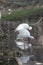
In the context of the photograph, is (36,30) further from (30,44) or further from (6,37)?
(6,37)

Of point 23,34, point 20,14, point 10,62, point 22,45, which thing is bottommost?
point 10,62

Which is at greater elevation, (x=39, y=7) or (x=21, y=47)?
(x=39, y=7)

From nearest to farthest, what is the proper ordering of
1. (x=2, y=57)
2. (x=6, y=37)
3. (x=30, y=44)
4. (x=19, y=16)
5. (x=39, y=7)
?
(x=2, y=57), (x=6, y=37), (x=30, y=44), (x=19, y=16), (x=39, y=7)

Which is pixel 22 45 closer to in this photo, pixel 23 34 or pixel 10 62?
pixel 23 34

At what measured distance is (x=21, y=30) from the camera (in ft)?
12.2

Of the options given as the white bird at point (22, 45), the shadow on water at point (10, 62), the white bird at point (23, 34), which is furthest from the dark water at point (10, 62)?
the white bird at point (23, 34)

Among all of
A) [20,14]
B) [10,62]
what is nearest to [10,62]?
[10,62]

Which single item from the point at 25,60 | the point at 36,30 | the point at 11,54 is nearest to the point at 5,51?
the point at 11,54

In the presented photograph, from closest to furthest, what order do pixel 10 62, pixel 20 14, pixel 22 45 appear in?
pixel 10 62
pixel 22 45
pixel 20 14

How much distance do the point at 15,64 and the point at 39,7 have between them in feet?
8.15

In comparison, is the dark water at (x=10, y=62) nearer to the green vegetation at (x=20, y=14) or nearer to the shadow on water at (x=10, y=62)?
the shadow on water at (x=10, y=62)

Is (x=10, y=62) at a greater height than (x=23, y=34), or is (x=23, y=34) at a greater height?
(x=23, y=34)

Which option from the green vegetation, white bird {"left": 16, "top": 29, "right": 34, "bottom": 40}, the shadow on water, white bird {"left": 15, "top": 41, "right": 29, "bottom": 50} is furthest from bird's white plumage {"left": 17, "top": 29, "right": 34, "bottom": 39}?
the green vegetation

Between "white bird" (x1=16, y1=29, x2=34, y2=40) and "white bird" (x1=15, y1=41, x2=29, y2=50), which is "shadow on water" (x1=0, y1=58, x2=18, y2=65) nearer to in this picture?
"white bird" (x1=15, y1=41, x2=29, y2=50)
